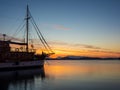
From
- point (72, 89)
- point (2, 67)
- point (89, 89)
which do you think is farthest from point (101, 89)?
point (2, 67)

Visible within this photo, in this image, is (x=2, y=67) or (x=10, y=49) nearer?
(x=2, y=67)

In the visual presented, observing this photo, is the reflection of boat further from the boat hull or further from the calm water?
the boat hull

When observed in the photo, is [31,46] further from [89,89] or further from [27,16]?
[89,89]

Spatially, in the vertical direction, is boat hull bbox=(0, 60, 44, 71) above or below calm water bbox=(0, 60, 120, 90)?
above

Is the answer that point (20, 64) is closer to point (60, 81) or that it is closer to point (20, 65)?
point (20, 65)

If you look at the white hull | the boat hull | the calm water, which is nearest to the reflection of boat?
the calm water

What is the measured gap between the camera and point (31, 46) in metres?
67.7

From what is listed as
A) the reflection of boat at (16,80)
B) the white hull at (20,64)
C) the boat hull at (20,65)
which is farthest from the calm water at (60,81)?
the white hull at (20,64)

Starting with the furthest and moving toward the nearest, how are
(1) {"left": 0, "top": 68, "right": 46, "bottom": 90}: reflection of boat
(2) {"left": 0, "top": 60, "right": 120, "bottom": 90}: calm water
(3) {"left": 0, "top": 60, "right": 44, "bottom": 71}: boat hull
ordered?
(3) {"left": 0, "top": 60, "right": 44, "bottom": 71}: boat hull → (1) {"left": 0, "top": 68, "right": 46, "bottom": 90}: reflection of boat → (2) {"left": 0, "top": 60, "right": 120, "bottom": 90}: calm water

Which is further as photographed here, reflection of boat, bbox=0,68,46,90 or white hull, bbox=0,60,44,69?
white hull, bbox=0,60,44,69

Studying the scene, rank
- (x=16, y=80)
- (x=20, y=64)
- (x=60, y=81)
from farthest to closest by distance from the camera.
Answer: (x=20, y=64) < (x=16, y=80) < (x=60, y=81)

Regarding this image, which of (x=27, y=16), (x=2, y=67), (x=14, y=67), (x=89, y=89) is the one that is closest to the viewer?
(x=89, y=89)

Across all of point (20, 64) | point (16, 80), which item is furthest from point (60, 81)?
point (20, 64)

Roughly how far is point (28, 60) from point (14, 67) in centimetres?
563
